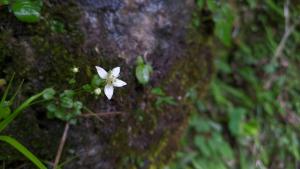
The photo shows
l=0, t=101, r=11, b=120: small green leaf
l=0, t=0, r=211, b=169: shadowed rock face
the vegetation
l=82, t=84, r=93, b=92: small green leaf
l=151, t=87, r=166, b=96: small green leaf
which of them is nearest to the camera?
l=0, t=101, r=11, b=120: small green leaf

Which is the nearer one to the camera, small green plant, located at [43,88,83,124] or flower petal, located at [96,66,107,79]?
flower petal, located at [96,66,107,79]

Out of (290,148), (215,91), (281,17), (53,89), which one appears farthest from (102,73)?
(281,17)

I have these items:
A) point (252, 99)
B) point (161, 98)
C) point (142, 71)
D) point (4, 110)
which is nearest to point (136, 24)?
point (142, 71)

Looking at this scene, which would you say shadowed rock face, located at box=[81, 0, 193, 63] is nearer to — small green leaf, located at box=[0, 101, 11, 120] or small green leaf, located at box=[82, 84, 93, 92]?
small green leaf, located at box=[82, 84, 93, 92]

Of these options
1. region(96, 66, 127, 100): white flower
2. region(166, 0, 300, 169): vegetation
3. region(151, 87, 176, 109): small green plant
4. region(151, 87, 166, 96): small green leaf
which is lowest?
region(166, 0, 300, 169): vegetation

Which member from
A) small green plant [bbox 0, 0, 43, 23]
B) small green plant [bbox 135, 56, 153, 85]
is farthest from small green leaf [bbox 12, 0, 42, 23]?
small green plant [bbox 135, 56, 153, 85]

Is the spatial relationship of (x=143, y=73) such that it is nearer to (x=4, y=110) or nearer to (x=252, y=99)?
(x=4, y=110)
